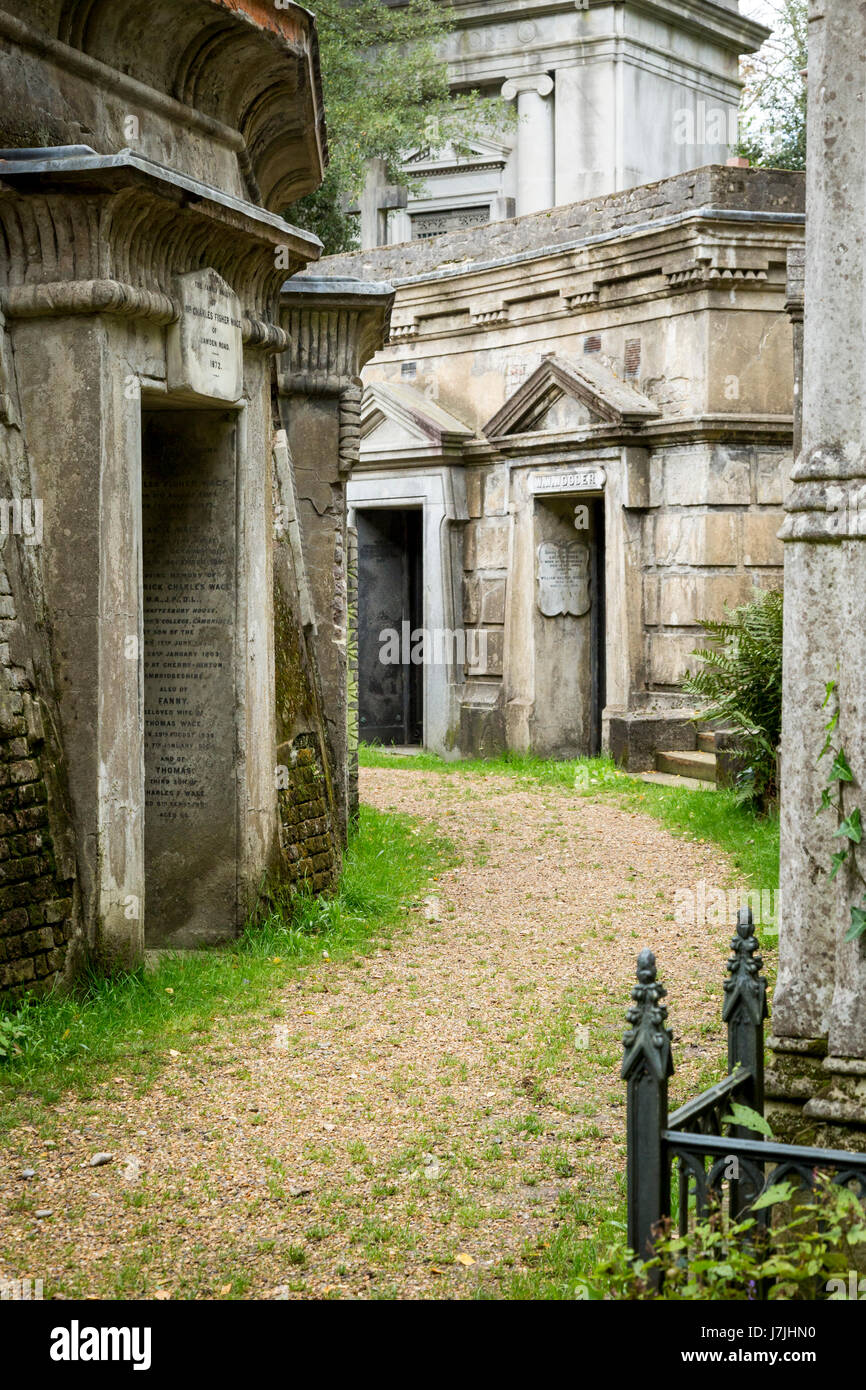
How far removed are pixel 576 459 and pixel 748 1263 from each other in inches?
502

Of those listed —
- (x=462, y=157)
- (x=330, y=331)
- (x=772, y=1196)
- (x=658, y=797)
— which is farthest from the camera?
(x=462, y=157)

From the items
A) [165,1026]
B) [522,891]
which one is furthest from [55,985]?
[522,891]

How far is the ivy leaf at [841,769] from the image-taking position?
349 cm

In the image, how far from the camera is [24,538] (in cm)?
659

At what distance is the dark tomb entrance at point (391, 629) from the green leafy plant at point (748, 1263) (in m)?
15.3

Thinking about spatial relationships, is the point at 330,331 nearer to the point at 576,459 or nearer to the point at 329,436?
the point at 329,436

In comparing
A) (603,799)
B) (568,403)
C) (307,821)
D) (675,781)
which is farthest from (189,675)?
(568,403)

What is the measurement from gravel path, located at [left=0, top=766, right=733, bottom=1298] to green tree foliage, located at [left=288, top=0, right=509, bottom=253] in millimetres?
11090

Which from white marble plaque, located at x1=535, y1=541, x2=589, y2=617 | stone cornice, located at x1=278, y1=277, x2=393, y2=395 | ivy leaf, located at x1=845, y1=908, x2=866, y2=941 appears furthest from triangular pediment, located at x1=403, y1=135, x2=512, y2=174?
ivy leaf, located at x1=845, y1=908, x2=866, y2=941

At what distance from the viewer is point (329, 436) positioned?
33.0ft

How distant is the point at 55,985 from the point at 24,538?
1.98 metres

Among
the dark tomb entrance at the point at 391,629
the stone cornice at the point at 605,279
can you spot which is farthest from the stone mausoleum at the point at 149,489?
the dark tomb entrance at the point at 391,629

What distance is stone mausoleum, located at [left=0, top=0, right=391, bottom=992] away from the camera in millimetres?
6398

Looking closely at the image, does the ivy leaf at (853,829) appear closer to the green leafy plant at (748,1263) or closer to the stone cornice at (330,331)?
the green leafy plant at (748,1263)
